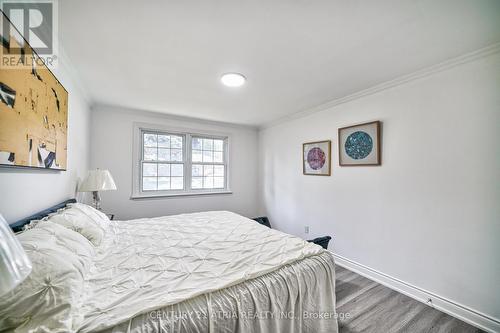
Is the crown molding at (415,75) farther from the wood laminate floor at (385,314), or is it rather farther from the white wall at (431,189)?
the wood laminate floor at (385,314)

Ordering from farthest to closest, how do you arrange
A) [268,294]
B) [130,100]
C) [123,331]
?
[130,100]
[268,294]
[123,331]

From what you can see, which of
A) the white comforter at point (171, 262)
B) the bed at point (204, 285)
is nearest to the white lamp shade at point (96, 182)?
the white comforter at point (171, 262)

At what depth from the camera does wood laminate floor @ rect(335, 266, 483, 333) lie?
164 centimetres

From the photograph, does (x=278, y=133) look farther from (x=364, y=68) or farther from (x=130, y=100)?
(x=130, y=100)

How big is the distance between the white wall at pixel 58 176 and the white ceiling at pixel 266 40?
22cm

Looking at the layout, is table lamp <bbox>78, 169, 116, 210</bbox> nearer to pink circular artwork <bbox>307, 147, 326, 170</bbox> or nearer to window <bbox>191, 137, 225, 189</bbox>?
window <bbox>191, 137, 225, 189</bbox>

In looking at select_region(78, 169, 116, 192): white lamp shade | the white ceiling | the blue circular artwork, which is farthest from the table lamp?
the blue circular artwork

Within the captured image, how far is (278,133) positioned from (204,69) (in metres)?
2.31

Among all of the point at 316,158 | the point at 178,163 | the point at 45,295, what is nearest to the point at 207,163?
the point at 178,163

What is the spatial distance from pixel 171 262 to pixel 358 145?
101 inches

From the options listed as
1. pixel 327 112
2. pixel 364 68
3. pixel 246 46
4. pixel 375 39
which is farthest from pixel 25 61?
pixel 327 112

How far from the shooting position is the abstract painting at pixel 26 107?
1.09 metres

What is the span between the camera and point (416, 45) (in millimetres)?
1642

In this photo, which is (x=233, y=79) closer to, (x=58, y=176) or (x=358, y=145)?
(x=358, y=145)
